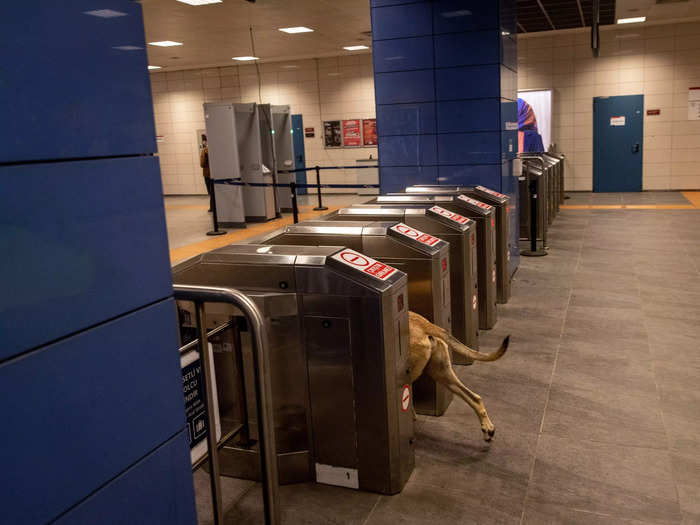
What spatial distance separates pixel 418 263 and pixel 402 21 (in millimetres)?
3679

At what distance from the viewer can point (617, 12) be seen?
36.9 feet

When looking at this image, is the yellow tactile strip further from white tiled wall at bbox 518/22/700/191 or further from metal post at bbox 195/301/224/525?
metal post at bbox 195/301/224/525

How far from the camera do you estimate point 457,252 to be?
14.4 feet

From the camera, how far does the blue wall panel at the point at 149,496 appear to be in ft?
4.36

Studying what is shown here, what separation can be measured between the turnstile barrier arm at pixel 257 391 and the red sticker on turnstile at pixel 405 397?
1.21 m

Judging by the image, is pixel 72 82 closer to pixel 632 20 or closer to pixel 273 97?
pixel 632 20

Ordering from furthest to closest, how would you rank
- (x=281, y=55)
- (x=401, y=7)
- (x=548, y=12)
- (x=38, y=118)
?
(x=281, y=55) → (x=548, y=12) → (x=401, y=7) → (x=38, y=118)

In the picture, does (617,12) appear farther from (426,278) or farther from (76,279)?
(76,279)

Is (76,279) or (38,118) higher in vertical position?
(38,118)

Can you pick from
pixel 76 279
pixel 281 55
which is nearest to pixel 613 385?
pixel 76 279

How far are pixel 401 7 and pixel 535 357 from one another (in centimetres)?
384

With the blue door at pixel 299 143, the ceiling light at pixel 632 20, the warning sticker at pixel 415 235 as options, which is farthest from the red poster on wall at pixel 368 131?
the warning sticker at pixel 415 235

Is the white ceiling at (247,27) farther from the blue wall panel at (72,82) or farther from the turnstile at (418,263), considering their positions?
the blue wall panel at (72,82)

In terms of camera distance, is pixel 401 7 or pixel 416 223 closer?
pixel 416 223
